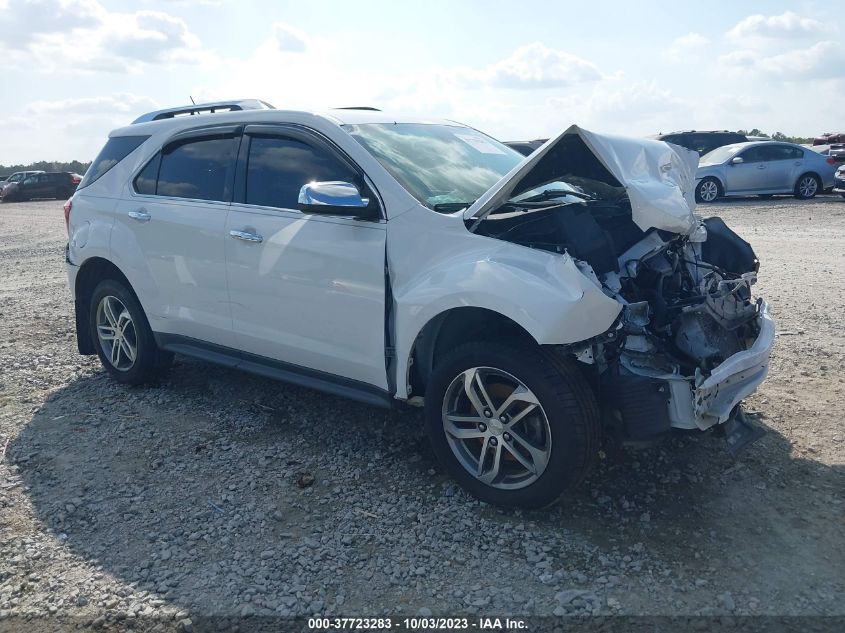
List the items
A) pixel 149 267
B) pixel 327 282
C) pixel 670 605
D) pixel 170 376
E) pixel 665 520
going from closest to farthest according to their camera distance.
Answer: pixel 670 605, pixel 665 520, pixel 327 282, pixel 149 267, pixel 170 376

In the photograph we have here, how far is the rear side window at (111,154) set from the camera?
5548 mm

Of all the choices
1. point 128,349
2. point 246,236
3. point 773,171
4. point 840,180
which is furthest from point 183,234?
point 773,171

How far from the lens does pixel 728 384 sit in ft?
11.6

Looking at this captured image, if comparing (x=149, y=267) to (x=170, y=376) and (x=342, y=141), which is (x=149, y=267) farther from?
(x=342, y=141)

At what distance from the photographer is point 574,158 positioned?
3791 mm

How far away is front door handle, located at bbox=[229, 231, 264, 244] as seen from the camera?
14.6ft

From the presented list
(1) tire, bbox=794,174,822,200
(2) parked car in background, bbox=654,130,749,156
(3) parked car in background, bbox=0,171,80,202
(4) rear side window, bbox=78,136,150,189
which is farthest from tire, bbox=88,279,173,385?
(3) parked car in background, bbox=0,171,80,202

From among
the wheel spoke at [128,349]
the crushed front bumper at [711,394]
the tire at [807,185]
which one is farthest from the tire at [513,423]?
the tire at [807,185]

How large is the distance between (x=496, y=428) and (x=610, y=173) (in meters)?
1.42

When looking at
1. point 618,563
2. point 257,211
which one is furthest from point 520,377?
point 257,211

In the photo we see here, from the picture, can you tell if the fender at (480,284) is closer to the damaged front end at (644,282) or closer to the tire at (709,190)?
the damaged front end at (644,282)

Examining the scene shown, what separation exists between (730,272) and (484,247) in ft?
5.53

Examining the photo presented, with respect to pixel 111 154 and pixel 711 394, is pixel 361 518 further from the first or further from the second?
pixel 111 154

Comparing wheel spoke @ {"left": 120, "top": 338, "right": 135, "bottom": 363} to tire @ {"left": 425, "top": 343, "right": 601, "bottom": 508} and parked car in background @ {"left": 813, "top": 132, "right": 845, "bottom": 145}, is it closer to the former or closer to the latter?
tire @ {"left": 425, "top": 343, "right": 601, "bottom": 508}
